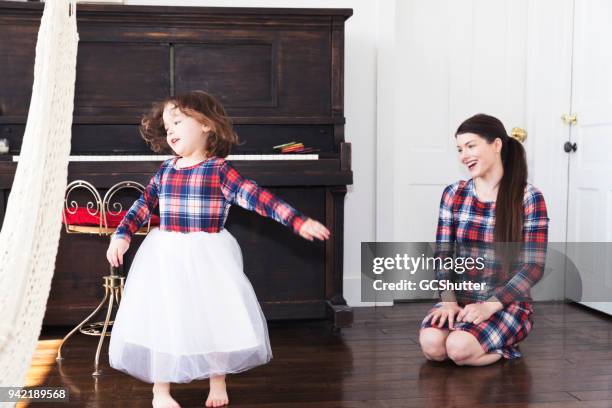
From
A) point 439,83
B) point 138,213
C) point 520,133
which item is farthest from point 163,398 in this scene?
point 520,133

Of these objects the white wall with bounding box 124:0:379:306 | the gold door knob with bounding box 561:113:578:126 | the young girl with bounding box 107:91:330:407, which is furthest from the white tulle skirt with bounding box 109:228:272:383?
the gold door knob with bounding box 561:113:578:126

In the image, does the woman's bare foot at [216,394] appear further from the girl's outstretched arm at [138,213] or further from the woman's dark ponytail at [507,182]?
the woman's dark ponytail at [507,182]

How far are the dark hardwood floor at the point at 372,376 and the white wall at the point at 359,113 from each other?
0.74m

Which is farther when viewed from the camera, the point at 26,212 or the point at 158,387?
the point at 158,387

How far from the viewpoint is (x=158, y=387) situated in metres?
2.13

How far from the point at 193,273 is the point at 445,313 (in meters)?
1.11

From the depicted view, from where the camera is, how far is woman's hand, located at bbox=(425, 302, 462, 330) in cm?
272

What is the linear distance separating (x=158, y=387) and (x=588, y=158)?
268cm

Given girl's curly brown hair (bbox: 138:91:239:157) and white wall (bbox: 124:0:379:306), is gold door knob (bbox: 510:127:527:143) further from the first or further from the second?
girl's curly brown hair (bbox: 138:91:239:157)

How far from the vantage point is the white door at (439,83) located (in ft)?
13.3

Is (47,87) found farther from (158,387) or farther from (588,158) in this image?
(588,158)

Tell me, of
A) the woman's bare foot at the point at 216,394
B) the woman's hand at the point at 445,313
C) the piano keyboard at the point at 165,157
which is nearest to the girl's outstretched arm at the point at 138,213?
the woman's bare foot at the point at 216,394

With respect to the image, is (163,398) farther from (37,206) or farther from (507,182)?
(507,182)

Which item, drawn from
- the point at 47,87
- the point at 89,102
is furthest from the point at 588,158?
the point at 47,87
